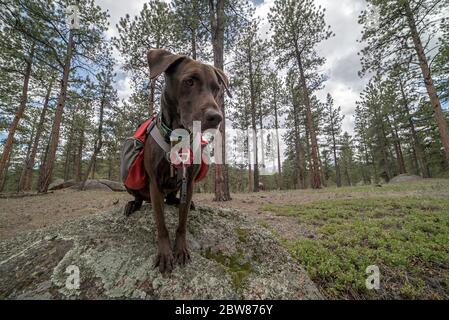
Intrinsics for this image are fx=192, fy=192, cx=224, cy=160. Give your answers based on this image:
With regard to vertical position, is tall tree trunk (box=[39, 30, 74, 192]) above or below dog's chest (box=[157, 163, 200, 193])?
above

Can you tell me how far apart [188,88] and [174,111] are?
0.26 m

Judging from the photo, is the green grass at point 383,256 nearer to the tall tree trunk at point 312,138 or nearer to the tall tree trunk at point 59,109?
the tall tree trunk at point 312,138

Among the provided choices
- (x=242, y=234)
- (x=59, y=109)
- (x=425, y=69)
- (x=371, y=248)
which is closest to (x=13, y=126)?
(x=59, y=109)

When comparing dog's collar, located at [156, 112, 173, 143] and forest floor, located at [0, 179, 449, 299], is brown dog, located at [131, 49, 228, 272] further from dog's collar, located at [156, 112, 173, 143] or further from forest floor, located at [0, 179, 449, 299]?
forest floor, located at [0, 179, 449, 299]

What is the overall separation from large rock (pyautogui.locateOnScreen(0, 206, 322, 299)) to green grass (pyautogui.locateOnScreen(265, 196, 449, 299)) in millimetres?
887

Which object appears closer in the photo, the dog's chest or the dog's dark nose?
the dog's dark nose

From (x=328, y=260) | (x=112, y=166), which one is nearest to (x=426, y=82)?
(x=328, y=260)

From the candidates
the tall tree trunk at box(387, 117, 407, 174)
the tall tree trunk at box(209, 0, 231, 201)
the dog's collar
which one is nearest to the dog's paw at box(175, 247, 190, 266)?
the dog's collar

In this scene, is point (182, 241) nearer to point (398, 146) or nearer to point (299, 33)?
point (299, 33)

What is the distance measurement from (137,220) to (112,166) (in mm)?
35818

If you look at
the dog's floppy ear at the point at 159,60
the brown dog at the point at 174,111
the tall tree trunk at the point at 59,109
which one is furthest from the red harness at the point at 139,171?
the tall tree trunk at the point at 59,109

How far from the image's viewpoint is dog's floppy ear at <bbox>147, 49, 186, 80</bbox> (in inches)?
68.1
